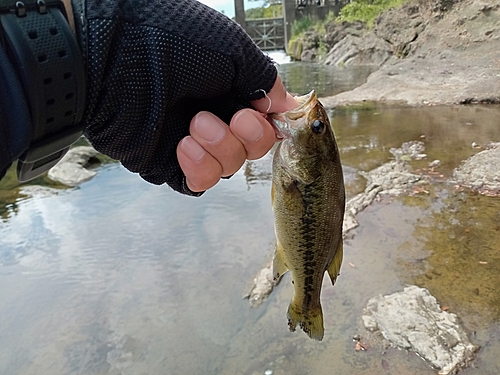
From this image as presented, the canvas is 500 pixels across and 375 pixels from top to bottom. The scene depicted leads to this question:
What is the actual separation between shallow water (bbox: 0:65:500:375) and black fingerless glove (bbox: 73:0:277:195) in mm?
2507

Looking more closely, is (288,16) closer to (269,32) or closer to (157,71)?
(269,32)

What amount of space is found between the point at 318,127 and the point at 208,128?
60 cm

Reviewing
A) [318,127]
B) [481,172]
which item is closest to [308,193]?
[318,127]

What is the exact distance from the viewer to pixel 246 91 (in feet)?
6.24

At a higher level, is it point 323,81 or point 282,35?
point 323,81

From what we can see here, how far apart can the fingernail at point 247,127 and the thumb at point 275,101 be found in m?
0.13

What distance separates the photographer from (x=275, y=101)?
202 centimetres

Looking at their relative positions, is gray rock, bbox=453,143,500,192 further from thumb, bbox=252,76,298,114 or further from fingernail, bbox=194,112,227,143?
fingernail, bbox=194,112,227,143

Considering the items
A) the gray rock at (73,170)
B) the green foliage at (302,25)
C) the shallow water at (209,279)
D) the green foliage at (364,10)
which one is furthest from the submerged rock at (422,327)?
the green foliage at (302,25)

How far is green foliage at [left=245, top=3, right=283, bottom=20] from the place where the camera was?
50.7 metres

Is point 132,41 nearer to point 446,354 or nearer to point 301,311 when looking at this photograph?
point 301,311

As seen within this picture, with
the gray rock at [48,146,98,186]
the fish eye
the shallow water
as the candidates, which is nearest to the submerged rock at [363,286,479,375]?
the shallow water

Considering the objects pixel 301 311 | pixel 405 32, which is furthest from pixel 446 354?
pixel 405 32

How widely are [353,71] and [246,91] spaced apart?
19.3m
